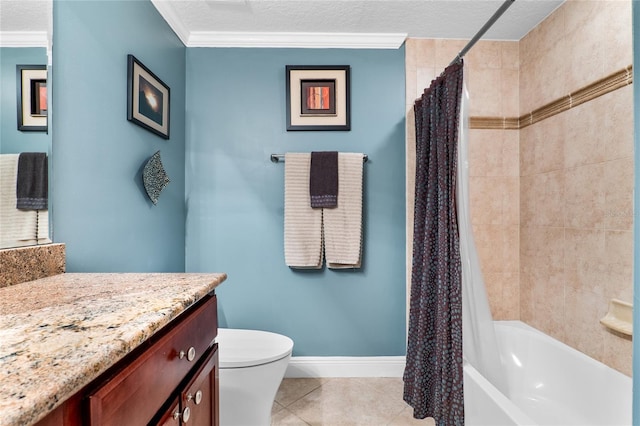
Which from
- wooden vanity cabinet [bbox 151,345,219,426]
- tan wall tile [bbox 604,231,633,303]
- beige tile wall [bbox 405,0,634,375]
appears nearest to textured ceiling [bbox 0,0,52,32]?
wooden vanity cabinet [bbox 151,345,219,426]

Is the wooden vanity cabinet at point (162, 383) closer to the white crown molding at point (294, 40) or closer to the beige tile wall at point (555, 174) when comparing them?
the beige tile wall at point (555, 174)

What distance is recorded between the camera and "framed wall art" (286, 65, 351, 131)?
2.04 meters

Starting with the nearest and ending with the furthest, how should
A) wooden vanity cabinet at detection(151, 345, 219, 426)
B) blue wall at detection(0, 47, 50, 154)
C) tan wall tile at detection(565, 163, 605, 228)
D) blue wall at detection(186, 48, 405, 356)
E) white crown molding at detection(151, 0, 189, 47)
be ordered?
wooden vanity cabinet at detection(151, 345, 219, 426) → blue wall at detection(0, 47, 50, 154) → tan wall tile at detection(565, 163, 605, 228) → white crown molding at detection(151, 0, 189, 47) → blue wall at detection(186, 48, 405, 356)

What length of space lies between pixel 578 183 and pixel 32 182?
2283 millimetres

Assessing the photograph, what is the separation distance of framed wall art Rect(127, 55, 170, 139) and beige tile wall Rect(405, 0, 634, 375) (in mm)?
1509

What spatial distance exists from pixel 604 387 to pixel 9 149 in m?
2.39

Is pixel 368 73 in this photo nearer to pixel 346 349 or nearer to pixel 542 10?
pixel 542 10

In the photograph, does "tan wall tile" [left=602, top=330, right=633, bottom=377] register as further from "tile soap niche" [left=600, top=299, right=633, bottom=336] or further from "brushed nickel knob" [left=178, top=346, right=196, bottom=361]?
"brushed nickel knob" [left=178, top=346, right=196, bottom=361]

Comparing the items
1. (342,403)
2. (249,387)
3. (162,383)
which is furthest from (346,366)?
(162,383)

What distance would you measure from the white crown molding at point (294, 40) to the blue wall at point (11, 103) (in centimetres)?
127

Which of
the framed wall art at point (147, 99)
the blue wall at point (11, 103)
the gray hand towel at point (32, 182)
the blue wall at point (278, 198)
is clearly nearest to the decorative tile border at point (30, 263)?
the gray hand towel at point (32, 182)

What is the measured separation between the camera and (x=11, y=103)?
32.7 inches

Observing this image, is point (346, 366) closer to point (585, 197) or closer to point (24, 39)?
point (585, 197)

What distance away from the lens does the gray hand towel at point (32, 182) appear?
882 mm
